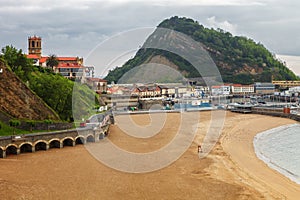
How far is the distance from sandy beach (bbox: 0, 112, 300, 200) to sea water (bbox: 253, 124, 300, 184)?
102cm

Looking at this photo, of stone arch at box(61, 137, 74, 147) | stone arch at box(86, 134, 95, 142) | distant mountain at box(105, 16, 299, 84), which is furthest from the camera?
distant mountain at box(105, 16, 299, 84)

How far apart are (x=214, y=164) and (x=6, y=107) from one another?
18307 millimetres

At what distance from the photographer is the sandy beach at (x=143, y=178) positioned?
808 inches

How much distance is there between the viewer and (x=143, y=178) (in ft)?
77.3

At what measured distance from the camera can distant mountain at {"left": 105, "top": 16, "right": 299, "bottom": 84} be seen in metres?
136

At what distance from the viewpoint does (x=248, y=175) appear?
2517 cm

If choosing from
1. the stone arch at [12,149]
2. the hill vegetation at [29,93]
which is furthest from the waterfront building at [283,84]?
the stone arch at [12,149]

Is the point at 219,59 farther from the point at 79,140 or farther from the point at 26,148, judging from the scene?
the point at 26,148

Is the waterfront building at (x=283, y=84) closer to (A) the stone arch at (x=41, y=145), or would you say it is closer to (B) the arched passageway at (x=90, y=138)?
(B) the arched passageway at (x=90, y=138)

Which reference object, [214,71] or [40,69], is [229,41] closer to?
[214,71]

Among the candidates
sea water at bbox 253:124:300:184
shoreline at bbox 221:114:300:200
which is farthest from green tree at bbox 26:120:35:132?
sea water at bbox 253:124:300:184

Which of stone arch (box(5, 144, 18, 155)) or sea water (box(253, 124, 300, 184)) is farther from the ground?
stone arch (box(5, 144, 18, 155))

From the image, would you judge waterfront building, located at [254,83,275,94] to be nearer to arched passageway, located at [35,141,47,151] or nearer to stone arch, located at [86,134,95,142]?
stone arch, located at [86,134,95,142]

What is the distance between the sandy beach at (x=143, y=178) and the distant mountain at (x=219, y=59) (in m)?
86.4
